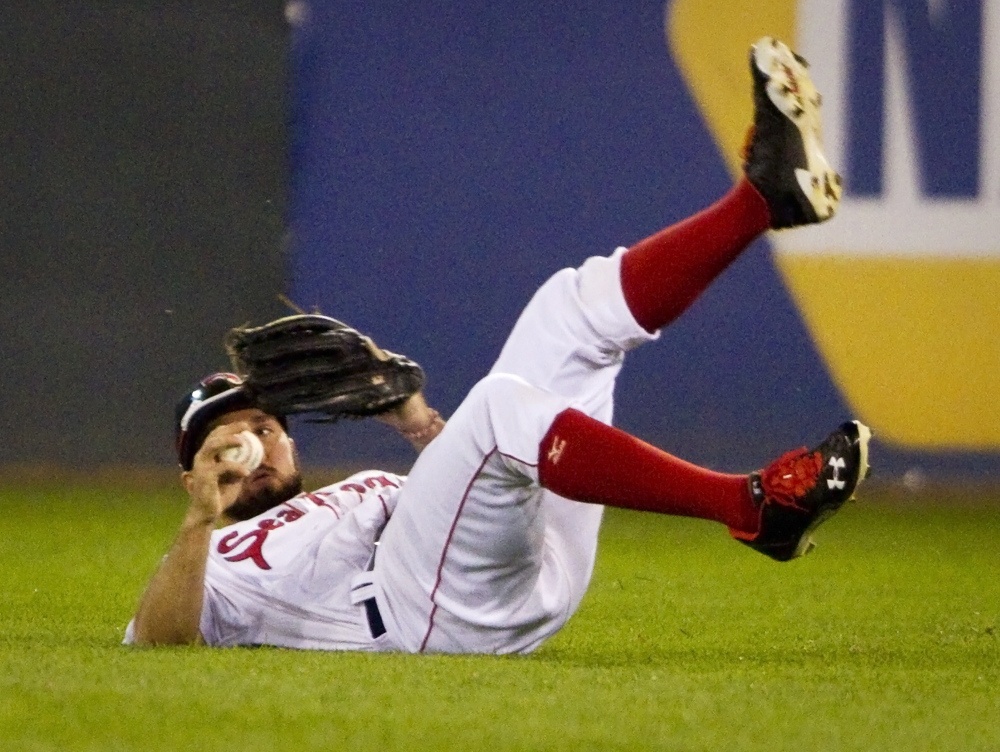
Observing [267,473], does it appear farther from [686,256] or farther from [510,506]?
[686,256]

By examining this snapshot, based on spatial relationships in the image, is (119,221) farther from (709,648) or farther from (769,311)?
(709,648)

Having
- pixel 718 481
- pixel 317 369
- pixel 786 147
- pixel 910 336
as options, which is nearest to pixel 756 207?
pixel 786 147

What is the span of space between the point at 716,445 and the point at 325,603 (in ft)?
11.8

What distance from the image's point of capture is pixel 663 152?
6.45 metres

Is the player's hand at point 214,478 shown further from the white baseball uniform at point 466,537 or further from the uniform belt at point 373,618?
the uniform belt at point 373,618

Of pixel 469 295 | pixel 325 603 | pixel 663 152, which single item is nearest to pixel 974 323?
pixel 663 152

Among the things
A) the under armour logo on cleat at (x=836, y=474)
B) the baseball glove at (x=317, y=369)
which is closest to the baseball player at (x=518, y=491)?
the under armour logo on cleat at (x=836, y=474)

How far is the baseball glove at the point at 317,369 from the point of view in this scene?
Answer: 2941mm

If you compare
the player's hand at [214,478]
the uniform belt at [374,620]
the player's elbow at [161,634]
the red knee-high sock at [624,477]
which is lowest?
the uniform belt at [374,620]

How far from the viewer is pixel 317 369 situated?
2943mm

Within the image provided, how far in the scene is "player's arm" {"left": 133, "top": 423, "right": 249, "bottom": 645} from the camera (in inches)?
110

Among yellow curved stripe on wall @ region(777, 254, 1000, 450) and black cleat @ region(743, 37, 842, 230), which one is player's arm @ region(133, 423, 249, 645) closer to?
black cleat @ region(743, 37, 842, 230)

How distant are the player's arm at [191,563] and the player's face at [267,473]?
36cm

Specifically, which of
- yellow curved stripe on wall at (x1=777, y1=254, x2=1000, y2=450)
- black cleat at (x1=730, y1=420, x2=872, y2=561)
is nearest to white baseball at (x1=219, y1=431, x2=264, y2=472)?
black cleat at (x1=730, y1=420, x2=872, y2=561)
